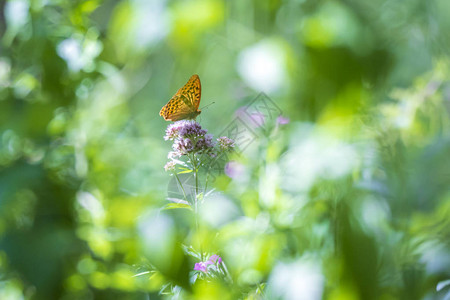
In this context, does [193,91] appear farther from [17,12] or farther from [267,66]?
[17,12]

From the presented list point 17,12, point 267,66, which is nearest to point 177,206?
point 267,66

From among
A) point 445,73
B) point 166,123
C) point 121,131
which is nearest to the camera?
point 445,73

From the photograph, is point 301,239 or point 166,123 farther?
point 166,123

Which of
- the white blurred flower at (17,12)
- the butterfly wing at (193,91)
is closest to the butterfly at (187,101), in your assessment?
the butterfly wing at (193,91)

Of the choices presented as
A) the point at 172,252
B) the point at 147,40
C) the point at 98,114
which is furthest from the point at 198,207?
the point at 98,114

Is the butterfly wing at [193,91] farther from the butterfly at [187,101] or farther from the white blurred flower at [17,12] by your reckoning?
the white blurred flower at [17,12]

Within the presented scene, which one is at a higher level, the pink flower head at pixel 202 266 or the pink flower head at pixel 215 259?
the pink flower head at pixel 215 259

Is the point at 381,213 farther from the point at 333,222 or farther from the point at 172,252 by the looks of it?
the point at 172,252

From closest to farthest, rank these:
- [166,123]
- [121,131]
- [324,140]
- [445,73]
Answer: [324,140]
[445,73]
[166,123]
[121,131]
